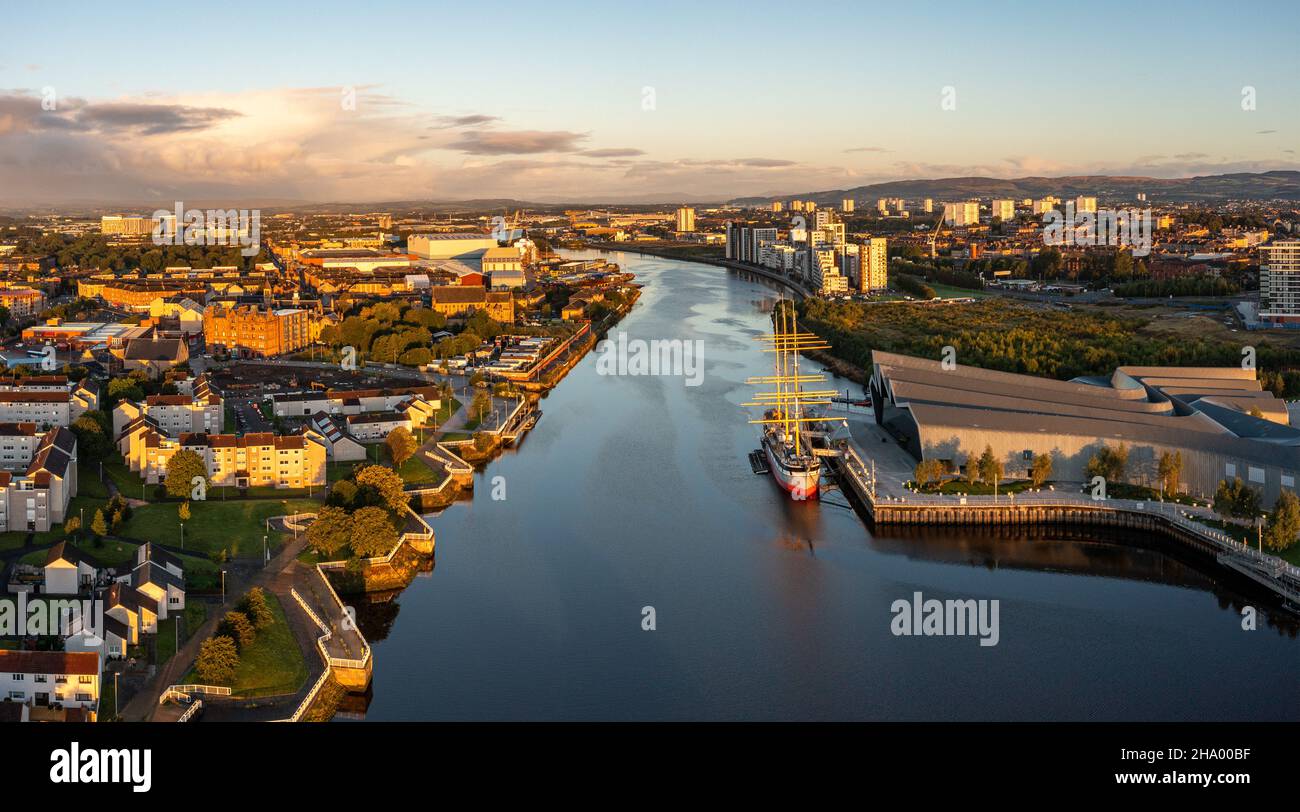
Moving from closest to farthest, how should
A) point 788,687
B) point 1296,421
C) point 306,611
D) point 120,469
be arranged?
point 788,687 → point 306,611 → point 120,469 → point 1296,421

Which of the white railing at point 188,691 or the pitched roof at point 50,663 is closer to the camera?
the pitched roof at point 50,663

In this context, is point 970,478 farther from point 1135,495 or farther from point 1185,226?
point 1185,226

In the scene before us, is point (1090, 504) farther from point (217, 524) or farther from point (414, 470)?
point (217, 524)

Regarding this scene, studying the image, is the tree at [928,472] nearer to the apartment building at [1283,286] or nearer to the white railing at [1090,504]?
the white railing at [1090,504]

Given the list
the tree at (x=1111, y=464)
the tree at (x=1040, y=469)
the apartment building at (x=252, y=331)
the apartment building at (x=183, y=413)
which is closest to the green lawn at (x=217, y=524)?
the apartment building at (x=183, y=413)

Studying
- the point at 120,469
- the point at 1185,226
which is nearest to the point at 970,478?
the point at 120,469

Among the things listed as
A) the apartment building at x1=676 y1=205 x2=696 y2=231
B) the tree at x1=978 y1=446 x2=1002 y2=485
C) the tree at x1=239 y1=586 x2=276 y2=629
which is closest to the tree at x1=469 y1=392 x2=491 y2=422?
the tree at x1=978 y1=446 x2=1002 y2=485
